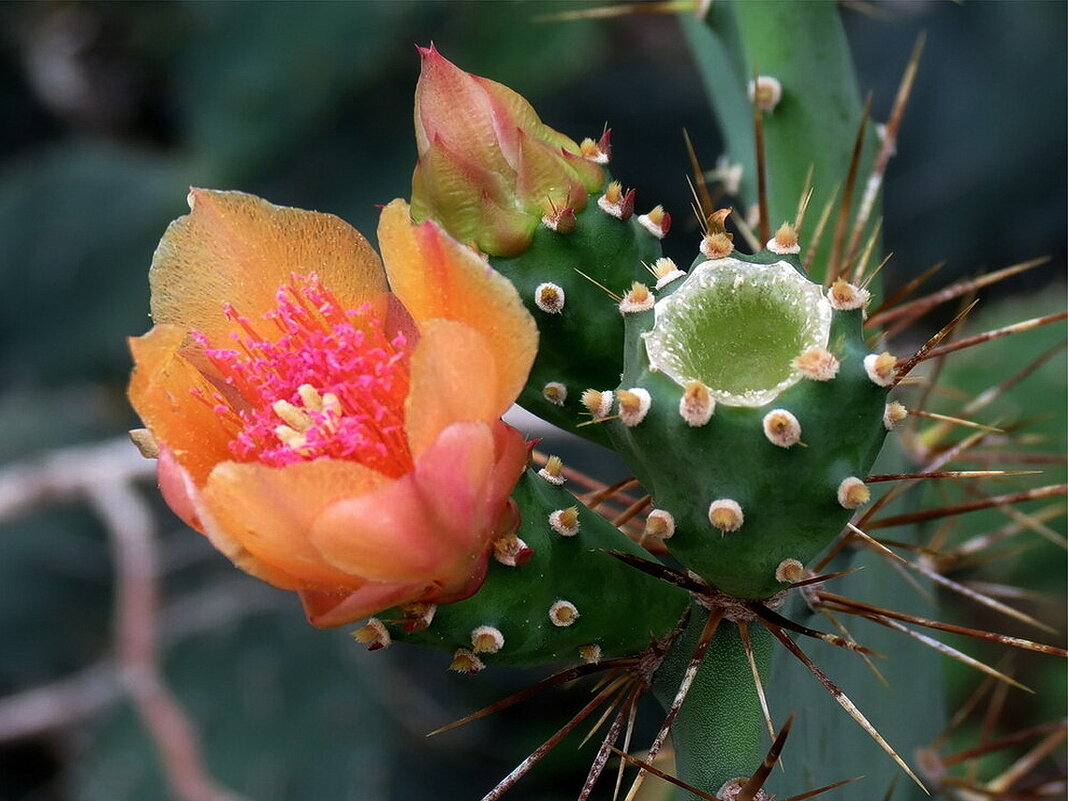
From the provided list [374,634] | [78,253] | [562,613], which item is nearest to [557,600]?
[562,613]

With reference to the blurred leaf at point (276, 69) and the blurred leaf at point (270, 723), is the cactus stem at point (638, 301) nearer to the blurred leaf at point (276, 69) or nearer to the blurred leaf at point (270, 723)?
the blurred leaf at point (270, 723)

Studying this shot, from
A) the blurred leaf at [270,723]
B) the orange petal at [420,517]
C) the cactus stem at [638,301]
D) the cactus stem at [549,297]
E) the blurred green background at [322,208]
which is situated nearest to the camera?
the orange petal at [420,517]

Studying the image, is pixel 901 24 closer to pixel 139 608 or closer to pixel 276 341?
pixel 139 608

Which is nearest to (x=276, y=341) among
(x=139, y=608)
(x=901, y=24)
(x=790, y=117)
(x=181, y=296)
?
(x=181, y=296)

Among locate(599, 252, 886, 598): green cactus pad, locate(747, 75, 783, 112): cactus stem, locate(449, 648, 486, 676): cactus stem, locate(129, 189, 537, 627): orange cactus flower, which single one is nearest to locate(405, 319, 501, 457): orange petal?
locate(129, 189, 537, 627): orange cactus flower

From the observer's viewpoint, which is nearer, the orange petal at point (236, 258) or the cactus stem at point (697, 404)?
the cactus stem at point (697, 404)

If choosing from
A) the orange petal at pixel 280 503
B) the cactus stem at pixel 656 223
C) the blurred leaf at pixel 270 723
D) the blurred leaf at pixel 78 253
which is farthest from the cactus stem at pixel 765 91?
the blurred leaf at pixel 78 253

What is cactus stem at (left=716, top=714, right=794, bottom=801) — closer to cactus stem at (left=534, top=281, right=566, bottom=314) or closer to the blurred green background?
cactus stem at (left=534, top=281, right=566, bottom=314)
